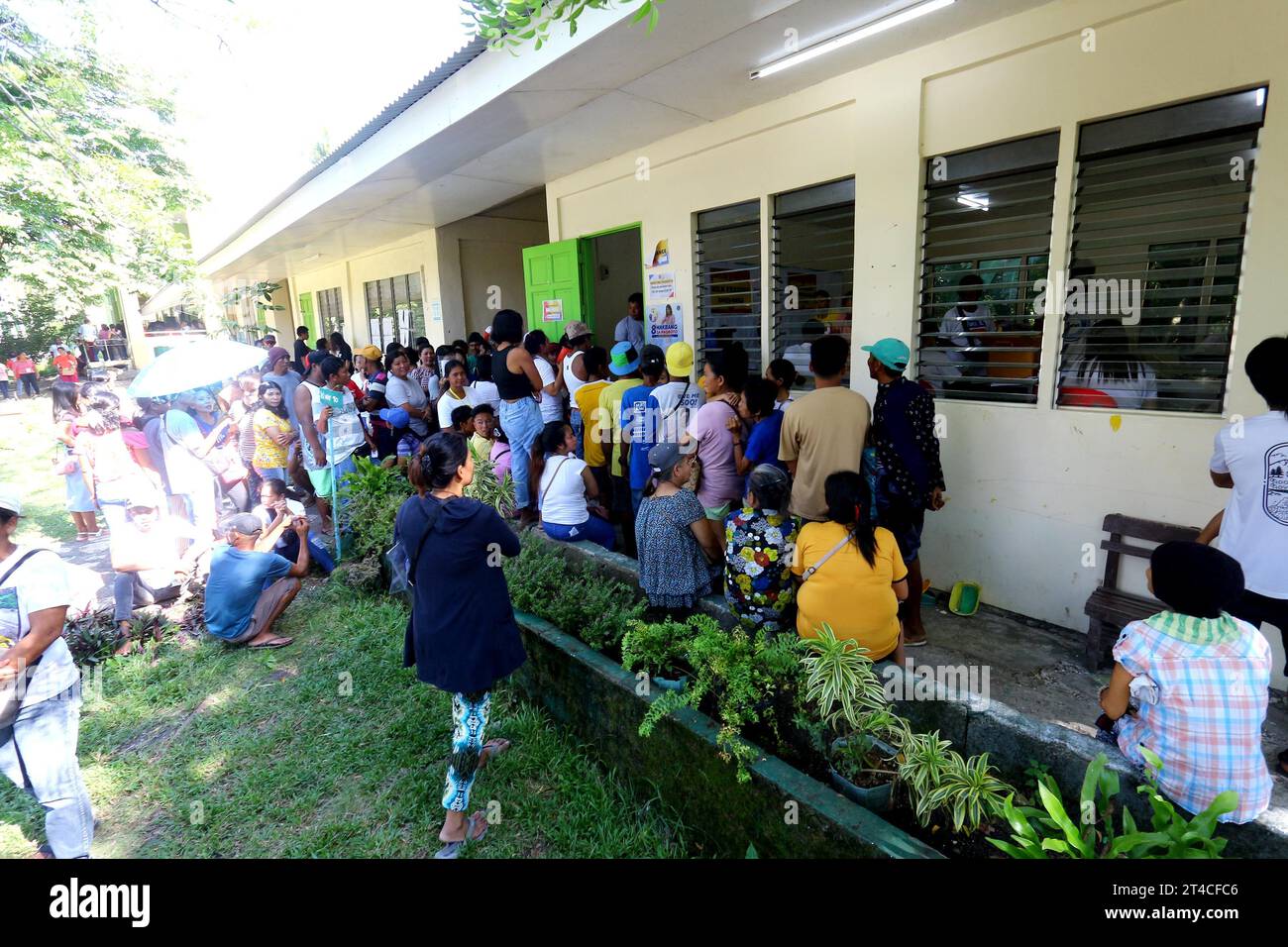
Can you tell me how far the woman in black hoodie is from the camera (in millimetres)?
2537

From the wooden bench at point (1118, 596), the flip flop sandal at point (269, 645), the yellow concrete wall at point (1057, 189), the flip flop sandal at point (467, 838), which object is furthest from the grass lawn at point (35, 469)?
the wooden bench at point (1118, 596)

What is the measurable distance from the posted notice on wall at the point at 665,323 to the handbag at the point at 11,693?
4.90 metres

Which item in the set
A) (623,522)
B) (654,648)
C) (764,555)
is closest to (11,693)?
(654,648)

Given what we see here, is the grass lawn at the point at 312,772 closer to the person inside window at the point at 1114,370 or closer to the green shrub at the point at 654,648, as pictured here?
the green shrub at the point at 654,648

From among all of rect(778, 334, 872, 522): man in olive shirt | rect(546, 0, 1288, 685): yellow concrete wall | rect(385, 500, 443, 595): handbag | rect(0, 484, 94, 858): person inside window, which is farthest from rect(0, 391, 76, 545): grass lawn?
rect(546, 0, 1288, 685): yellow concrete wall

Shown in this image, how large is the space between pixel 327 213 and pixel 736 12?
726cm

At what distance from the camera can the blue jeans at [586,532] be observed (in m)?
4.32

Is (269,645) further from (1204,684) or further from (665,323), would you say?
Answer: (1204,684)

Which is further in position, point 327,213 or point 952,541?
point 327,213

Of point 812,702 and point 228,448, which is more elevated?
point 228,448

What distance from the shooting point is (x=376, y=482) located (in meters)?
5.79

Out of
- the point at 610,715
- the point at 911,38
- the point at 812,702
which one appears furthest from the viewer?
the point at 911,38
